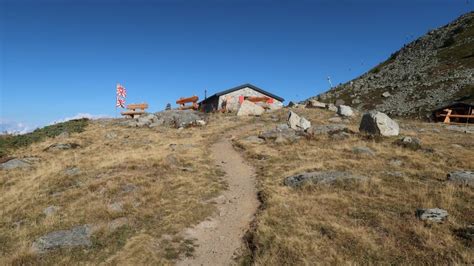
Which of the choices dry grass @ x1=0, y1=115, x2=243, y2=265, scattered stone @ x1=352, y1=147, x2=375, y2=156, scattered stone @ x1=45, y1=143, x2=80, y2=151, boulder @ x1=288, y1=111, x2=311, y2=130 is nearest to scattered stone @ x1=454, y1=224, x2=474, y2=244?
dry grass @ x1=0, y1=115, x2=243, y2=265

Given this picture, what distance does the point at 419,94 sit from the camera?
2378 inches

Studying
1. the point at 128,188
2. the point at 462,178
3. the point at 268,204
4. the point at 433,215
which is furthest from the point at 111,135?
the point at 433,215

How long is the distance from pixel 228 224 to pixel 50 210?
7653 mm

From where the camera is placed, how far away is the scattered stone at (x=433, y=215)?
39.4 feet

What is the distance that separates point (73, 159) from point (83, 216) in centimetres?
1298

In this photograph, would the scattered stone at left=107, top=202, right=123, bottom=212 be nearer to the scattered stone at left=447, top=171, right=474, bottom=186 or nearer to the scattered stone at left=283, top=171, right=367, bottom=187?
the scattered stone at left=283, top=171, right=367, bottom=187

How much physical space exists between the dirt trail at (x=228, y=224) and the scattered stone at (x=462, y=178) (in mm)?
9559

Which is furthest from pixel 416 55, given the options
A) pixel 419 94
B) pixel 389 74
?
pixel 419 94

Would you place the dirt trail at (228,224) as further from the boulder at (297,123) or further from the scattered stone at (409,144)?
the boulder at (297,123)

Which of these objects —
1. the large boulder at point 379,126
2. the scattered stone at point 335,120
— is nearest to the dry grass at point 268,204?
the large boulder at point 379,126

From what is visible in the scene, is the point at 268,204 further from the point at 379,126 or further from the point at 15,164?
the point at 15,164

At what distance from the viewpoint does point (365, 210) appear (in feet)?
44.0

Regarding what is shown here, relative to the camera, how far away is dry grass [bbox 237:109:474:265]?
397 inches

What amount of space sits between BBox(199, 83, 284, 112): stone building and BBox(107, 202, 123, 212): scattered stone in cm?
3873
